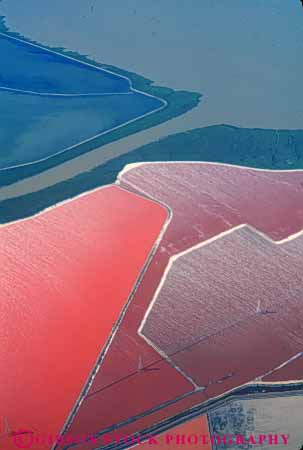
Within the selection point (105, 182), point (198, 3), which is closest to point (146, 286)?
point (105, 182)

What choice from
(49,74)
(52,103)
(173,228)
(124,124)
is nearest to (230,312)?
(173,228)

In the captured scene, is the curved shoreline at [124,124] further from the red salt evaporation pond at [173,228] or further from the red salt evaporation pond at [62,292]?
the red salt evaporation pond at [62,292]

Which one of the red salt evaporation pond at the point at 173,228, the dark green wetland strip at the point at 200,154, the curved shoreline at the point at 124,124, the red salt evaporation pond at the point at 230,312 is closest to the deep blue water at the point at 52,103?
the curved shoreline at the point at 124,124

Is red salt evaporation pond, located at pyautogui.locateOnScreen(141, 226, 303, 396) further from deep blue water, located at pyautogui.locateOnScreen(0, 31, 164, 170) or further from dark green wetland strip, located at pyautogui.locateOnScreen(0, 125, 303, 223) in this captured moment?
deep blue water, located at pyautogui.locateOnScreen(0, 31, 164, 170)

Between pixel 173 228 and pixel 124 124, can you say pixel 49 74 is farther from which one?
pixel 173 228

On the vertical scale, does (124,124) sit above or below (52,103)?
below

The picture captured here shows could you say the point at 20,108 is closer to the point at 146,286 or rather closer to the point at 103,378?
the point at 146,286
